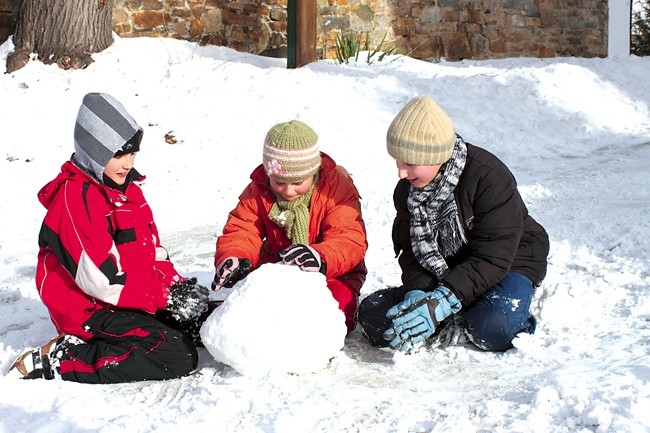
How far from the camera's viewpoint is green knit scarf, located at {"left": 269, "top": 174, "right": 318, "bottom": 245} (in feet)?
12.1

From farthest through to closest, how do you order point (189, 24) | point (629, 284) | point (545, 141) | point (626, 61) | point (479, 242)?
point (626, 61) < point (189, 24) < point (545, 141) < point (629, 284) < point (479, 242)

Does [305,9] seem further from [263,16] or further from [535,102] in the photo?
[535,102]

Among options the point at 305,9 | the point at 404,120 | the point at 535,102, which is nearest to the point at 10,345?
the point at 404,120

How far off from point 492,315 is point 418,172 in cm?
62

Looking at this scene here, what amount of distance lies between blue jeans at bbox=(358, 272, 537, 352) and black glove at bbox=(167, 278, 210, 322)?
2.18ft

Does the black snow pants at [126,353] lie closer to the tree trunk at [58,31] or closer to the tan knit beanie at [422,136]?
the tan knit beanie at [422,136]

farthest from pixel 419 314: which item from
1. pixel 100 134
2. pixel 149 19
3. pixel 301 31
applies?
pixel 149 19

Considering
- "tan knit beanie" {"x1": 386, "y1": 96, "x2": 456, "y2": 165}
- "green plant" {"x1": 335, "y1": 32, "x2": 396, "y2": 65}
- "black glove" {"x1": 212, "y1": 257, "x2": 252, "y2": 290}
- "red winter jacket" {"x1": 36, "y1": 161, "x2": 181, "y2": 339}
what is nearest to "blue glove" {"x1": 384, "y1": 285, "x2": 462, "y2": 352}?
"tan knit beanie" {"x1": 386, "y1": 96, "x2": 456, "y2": 165}

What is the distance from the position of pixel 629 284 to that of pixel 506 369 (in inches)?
47.1

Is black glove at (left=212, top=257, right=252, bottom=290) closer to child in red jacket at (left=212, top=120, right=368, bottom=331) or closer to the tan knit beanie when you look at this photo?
child in red jacket at (left=212, top=120, right=368, bottom=331)

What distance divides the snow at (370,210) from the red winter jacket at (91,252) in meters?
0.33

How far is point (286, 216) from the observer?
3.69 metres

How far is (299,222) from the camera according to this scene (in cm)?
367

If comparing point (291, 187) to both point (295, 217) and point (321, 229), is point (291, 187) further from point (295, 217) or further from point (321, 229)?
point (321, 229)
